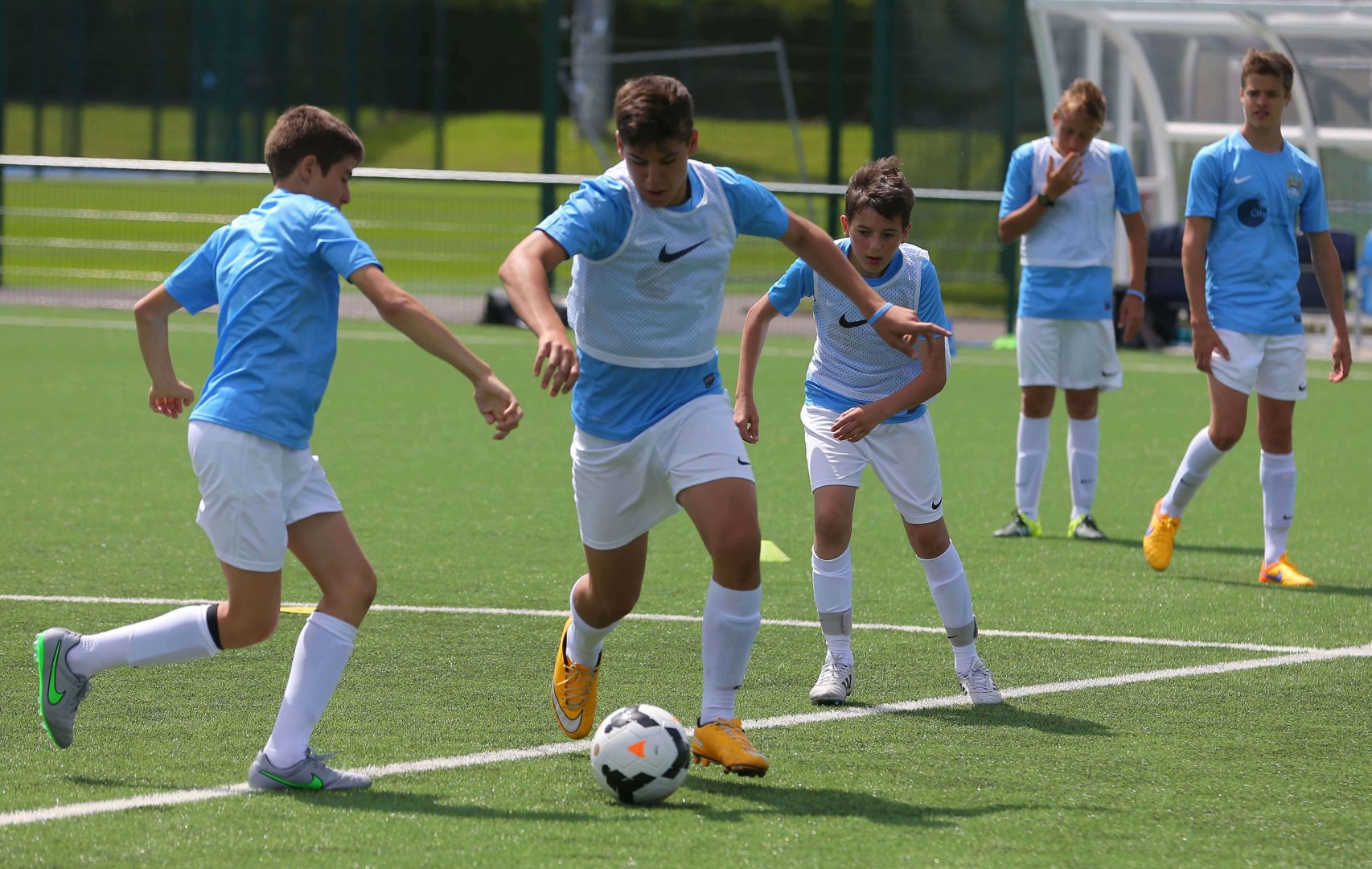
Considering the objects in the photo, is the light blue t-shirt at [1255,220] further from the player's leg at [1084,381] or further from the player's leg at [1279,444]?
the player's leg at [1084,381]

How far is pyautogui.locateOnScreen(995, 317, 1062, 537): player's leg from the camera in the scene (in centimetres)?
880

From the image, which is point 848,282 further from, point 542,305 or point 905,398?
point 542,305

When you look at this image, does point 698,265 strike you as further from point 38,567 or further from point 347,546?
point 38,567

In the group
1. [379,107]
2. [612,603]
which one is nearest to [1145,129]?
[612,603]

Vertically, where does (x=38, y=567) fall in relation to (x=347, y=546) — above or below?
below

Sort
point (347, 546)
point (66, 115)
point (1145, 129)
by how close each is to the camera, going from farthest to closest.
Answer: point (66, 115) < point (1145, 129) < point (347, 546)

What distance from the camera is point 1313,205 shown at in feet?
25.2

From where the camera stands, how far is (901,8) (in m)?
21.1

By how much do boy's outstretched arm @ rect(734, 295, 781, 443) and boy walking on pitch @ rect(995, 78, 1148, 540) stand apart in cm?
338

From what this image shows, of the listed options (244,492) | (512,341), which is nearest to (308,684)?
(244,492)

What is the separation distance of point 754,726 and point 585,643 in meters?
0.55

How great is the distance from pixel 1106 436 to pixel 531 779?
841cm

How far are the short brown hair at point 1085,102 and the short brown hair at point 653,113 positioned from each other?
4.46m

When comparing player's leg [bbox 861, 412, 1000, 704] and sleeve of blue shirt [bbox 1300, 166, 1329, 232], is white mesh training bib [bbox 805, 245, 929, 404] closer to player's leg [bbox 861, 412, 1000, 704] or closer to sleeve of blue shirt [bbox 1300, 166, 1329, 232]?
player's leg [bbox 861, 412, 1000, 704]
